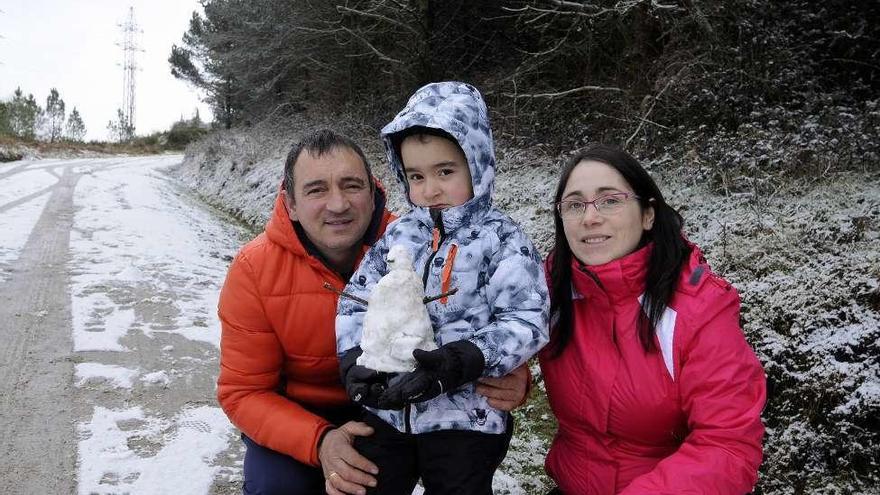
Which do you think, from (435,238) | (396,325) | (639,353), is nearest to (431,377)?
(396,325)

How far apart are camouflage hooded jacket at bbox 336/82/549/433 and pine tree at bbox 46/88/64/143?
228 ft

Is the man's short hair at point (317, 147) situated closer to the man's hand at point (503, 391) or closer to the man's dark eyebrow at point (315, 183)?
the man's dark eyebrow at point (315, 183)

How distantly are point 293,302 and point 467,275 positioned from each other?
2.74 feet

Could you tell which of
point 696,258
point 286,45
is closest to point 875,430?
point 696,258

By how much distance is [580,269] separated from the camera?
1964 mm

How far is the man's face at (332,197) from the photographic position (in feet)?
7.53

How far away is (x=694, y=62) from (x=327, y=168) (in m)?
5.23

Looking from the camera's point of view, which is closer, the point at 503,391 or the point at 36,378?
the point at 503,391

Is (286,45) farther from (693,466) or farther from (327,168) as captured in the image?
Answer: (693,466)

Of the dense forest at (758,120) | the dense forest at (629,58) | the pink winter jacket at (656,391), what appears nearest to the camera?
the pink winter jacket at (656,391)

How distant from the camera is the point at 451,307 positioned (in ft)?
6.53

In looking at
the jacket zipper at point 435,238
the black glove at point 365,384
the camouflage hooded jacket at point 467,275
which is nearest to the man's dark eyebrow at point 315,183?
the camouflage hooded jacket at point 467,275

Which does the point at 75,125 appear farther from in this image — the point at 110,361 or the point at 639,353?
the point at 639,353

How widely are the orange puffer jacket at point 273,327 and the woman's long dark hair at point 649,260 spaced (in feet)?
2.77
